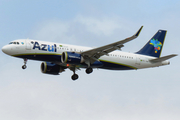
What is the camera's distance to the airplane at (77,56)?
129 ft

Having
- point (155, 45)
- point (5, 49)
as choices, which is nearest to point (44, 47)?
point (5, 49)

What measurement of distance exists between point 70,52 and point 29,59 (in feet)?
17.1

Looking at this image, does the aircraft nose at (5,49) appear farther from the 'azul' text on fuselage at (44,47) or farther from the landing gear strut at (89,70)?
the landing gear strut at (89,70)

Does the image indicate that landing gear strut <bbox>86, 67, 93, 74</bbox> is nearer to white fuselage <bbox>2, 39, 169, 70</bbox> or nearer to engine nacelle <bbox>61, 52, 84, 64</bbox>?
white fuselage <bbox>2, 39, 169, 70</bbox>

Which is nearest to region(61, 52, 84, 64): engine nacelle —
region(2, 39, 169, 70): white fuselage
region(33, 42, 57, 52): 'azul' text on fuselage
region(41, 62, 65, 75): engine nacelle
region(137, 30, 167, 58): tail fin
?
region(2, 39, 169, 70): white fuselage

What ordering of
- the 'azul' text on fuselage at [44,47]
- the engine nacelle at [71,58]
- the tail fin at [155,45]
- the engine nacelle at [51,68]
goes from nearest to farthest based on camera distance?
1. the engine nacelle at [71,58]
2. the 'azul' text on fuselage at [44,47]
3. the engine nacelle at [51,68]
4. the tail fin at [155,45]

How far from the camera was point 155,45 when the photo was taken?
163ft

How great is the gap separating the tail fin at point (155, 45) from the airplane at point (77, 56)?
0.61 meters

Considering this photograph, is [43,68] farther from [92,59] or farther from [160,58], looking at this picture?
[160,58]

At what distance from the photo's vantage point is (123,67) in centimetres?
4506

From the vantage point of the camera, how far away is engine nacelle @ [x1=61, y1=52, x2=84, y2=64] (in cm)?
3947

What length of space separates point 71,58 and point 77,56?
1.01 metres

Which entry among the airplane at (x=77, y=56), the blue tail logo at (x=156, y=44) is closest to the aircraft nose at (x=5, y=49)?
the airplane at (x=77, y=56)

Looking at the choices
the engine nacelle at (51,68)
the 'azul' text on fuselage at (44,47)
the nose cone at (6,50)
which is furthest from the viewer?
the engine nacelle at (51,68)
